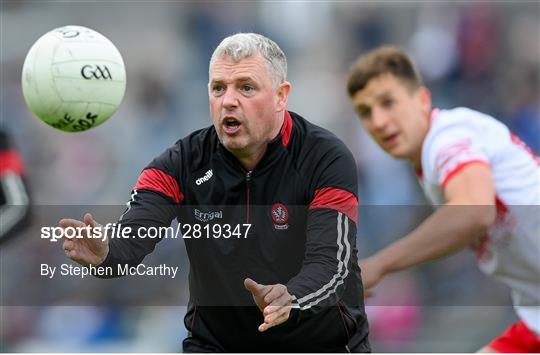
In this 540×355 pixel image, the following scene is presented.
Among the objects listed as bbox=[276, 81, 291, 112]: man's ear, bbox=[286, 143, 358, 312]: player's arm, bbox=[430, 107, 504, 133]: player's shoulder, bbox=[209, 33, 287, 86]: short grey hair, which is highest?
bbox=[209, 33, 287, 86]: short grey hair

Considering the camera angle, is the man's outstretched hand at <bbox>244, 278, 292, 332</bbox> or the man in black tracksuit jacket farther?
the man in black tracksuit jacket

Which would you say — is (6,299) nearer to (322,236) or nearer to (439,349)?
(439,349)

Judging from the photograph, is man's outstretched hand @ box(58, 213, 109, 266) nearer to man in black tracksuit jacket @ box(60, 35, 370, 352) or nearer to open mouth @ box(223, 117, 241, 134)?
man in black tracksuit jacket @ box(60, 35, 370, 352)

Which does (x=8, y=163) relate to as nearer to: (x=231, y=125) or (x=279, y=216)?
(x=231, y=125)

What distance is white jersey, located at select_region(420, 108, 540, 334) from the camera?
5.33 metres

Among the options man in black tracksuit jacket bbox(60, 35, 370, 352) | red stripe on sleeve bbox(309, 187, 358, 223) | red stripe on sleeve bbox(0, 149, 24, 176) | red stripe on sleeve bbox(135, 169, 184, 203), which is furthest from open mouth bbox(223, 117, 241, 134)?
red stripe on sleeve bbox(0, 149, 24, 176)

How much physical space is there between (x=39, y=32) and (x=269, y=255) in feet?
22.2

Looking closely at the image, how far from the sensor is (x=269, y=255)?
4887 millimetres

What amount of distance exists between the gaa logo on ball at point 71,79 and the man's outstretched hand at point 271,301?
173 cm

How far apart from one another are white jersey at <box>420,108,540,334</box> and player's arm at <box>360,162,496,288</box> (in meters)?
0.33

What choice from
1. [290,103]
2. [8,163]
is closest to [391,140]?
[8,163]

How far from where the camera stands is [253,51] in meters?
5.05

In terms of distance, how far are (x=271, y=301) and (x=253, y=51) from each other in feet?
4.90

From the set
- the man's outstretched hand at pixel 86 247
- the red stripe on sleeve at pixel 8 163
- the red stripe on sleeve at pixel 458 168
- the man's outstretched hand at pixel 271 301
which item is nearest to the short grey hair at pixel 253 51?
the red stripe on sleeve at pixel 458 168
